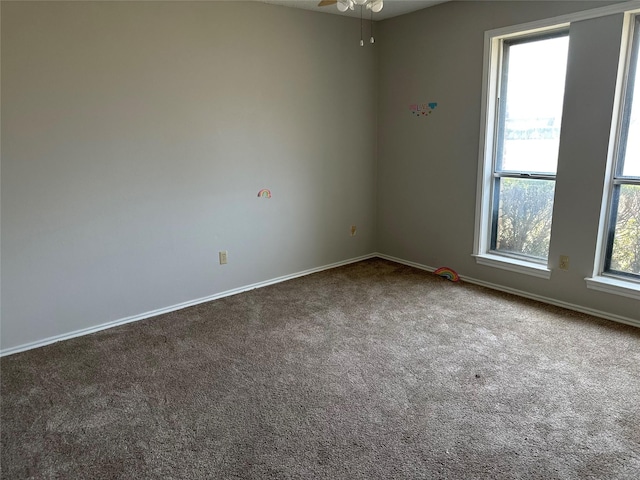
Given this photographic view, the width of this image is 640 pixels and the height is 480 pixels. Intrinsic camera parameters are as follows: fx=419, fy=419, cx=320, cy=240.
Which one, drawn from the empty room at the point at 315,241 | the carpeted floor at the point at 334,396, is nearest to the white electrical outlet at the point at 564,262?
the empty room at the point at 315,241

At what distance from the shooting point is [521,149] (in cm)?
356

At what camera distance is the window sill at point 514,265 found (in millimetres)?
3451

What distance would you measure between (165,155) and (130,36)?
0.84 metres

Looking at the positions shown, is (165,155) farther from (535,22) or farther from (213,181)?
(535,22)

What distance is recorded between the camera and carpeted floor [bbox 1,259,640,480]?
1827mm

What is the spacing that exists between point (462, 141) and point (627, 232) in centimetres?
148


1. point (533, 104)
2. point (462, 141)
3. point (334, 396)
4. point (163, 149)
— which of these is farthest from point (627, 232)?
point (163, 149)

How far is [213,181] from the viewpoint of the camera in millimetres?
3531

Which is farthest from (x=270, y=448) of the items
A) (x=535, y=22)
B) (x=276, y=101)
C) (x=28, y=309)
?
(x=535, y=22)

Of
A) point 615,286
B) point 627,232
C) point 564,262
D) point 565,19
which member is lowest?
point 615,286

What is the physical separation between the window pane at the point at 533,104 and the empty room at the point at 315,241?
0.06ft

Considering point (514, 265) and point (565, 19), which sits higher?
point (565, 19)

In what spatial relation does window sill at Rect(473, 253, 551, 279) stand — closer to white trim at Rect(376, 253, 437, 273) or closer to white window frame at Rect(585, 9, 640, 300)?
white window frame at Rect(585, 9, 640, 300)

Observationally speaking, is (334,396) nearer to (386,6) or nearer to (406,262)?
(406,262)
